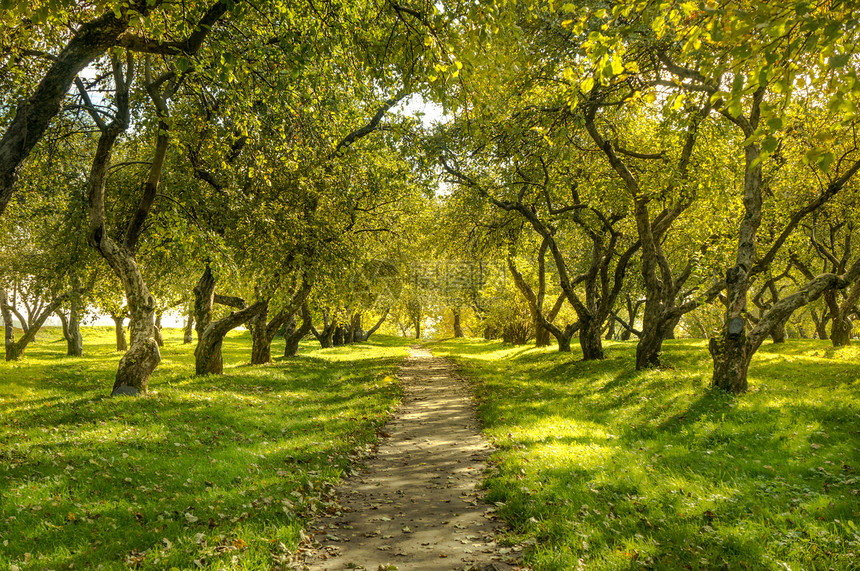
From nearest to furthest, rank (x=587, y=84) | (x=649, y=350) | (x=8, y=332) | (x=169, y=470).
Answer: (x=587, y=84) → (x=169, y=470) → (x=649, y=350) → (x=8, y=332)

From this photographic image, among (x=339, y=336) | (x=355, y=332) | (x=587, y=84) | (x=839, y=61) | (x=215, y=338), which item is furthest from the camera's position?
(x=355, y=332)

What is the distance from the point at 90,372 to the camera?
2142 cm

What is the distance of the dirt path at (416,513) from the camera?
6.06m

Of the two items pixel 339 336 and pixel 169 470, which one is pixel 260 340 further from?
pixel 339 336

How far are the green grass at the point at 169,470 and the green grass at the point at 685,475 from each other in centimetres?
336

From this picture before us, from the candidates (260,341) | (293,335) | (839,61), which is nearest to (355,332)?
(293,335)

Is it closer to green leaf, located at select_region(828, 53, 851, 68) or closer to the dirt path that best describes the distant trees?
green leaf, located at select_region(828, 53, 851, 68)

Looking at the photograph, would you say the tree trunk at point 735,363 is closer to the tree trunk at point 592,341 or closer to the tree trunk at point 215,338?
the tree trunk at point 592,341

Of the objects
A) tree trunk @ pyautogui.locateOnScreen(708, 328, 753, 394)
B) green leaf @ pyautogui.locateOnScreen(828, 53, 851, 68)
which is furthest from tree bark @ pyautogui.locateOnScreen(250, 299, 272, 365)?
green leaf @ pyautogui.locateOnScreen(828, 53, 851, 68)

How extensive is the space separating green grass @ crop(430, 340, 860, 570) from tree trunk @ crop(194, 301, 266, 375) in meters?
10.1

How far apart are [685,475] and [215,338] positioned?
17.2 metres

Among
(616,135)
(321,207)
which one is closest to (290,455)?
(321,207)

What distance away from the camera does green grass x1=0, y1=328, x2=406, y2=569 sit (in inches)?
232

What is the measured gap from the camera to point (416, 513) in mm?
7512
